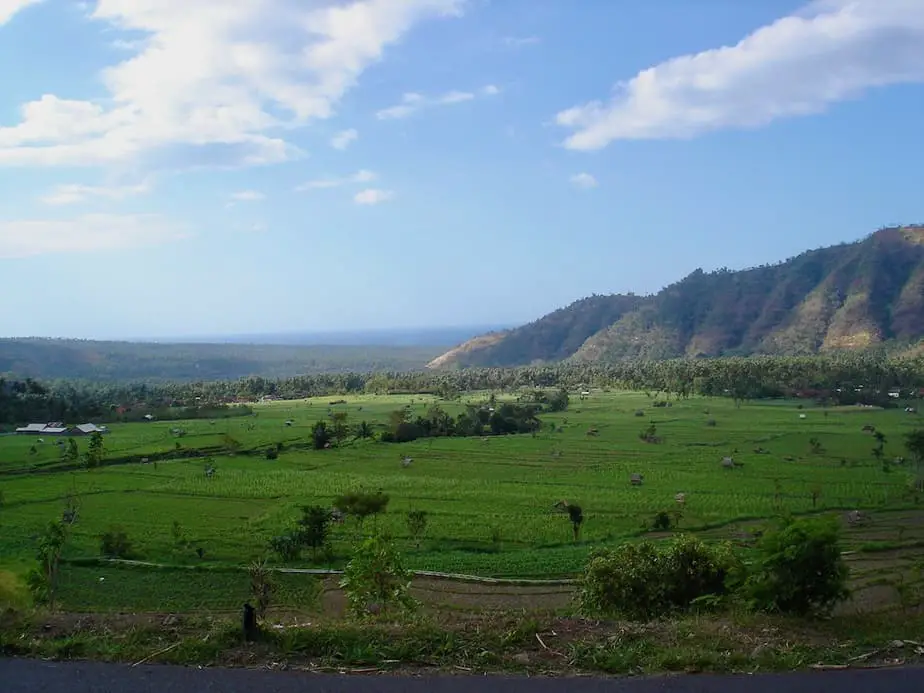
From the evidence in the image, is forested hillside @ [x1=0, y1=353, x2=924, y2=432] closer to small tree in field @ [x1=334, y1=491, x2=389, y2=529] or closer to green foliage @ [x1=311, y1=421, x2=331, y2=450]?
green foliage @ [x1=311, y1=421, x2=331, y2=450]

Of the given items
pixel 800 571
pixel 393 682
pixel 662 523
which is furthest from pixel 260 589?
pixel 662 523

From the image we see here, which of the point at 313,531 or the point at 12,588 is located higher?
the point at 12,588

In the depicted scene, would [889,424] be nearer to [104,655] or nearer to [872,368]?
[872,368]

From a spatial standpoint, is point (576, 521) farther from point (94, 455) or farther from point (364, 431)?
point (94, 455)

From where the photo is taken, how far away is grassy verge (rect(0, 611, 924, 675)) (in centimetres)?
453

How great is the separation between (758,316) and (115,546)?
152 m

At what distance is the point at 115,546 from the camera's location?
25.2 metres

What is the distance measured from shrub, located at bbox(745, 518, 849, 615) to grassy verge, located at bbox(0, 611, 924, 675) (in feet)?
8.28

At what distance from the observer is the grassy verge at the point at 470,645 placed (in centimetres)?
453

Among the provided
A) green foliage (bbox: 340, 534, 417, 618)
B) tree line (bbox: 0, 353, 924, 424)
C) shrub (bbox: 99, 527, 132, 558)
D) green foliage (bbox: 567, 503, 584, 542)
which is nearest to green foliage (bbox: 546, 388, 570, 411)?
tree line (bbox: 0, 353, 924, 424)

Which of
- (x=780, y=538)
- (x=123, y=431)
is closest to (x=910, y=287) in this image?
(x=123, y=431)

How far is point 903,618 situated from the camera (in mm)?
5777

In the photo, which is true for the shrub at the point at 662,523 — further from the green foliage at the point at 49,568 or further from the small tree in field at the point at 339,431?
the small tree in field at the point at 339,431

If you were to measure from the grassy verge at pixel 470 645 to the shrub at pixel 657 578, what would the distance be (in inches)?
314
